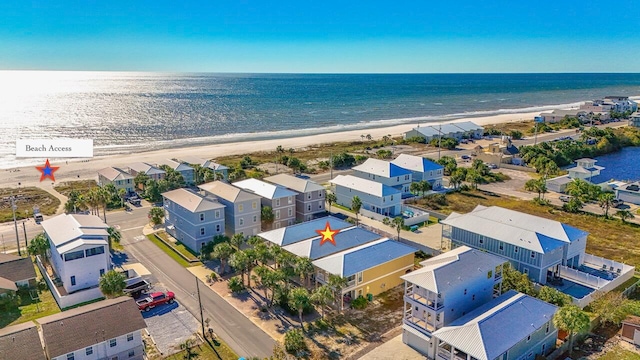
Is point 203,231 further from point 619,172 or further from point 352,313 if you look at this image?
point 619,172

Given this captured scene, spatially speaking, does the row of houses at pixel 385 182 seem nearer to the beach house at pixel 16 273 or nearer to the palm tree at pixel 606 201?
the palm tree at pixel 606 201

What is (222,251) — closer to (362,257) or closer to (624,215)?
(362,257)

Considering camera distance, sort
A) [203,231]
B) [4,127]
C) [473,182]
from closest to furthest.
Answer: [203,231]
[473,182]
[4,127]

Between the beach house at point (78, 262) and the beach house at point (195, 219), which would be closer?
the beach house at point (78, 262)

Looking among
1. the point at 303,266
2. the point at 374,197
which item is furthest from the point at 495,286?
the point at 374,197

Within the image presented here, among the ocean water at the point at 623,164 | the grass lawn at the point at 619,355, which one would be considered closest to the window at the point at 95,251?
the grass lawn at the point at 619,355

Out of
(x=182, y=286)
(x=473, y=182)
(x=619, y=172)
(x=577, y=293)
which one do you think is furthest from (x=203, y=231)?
(x=619, y=172)
